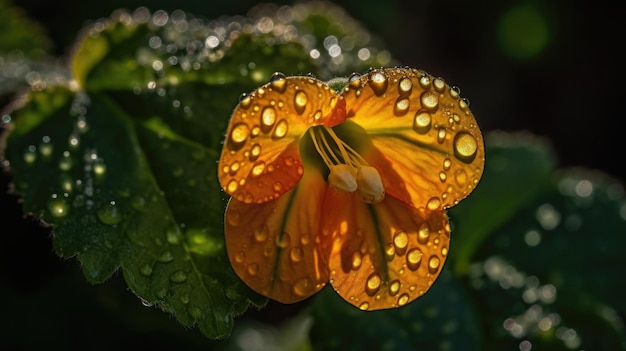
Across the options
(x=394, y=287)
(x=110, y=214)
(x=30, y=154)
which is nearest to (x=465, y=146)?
(x=394, y=287)

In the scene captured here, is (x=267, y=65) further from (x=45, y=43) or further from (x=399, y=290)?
(x=45, y=43)

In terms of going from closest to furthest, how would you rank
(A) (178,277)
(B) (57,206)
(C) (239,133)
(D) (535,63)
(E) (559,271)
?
(C) (239,133) → (A) (178,277) → (B) (57,206) → (E) (559,271) → (D) (535,63)

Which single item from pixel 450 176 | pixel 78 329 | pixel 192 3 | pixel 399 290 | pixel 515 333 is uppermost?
pixel 450 176

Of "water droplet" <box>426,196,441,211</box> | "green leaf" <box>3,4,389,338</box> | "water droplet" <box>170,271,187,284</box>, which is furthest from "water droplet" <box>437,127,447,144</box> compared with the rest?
"water droplet" <box>170,271,187,284</box>

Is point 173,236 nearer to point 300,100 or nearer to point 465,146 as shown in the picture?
point 300,100

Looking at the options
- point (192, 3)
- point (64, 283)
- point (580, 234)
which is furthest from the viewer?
point (192, 3)

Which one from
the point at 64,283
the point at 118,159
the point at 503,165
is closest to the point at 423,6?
the point at 503,165
